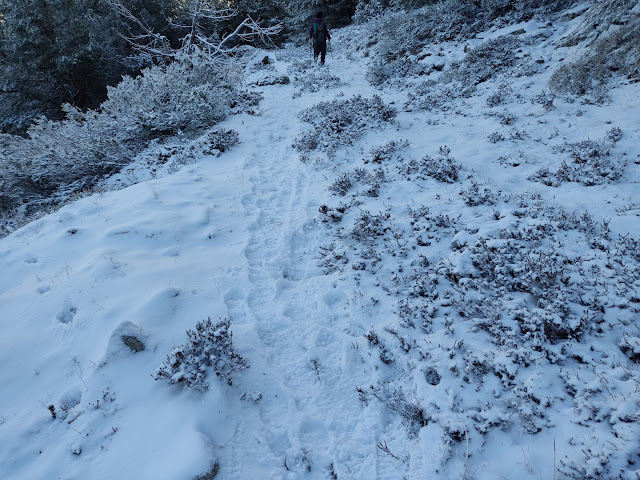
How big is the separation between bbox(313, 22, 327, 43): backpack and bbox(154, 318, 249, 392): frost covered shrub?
1898 cm

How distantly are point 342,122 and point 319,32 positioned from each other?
11.0 m

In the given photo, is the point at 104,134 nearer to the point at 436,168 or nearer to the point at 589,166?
the point at 436,168

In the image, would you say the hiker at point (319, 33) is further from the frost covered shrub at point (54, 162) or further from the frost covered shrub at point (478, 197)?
the frost covered shrub at point (478, 197)

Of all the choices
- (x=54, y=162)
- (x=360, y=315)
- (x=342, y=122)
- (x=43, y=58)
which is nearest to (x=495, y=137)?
(x=342, y=122)

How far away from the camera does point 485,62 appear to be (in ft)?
39.2

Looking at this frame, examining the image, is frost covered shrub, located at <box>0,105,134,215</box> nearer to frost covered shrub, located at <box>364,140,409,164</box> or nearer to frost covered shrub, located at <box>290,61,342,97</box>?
frost covered shrub, located at <box>364,140,409,164</box>

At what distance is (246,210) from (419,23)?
14.6m

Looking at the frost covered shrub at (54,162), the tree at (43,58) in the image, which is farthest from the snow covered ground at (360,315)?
the tree at (43,58)

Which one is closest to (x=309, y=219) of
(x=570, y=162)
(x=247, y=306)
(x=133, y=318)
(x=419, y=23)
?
(x=247, y=306)

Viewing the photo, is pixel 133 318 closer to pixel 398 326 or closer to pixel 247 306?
pixel 247 306

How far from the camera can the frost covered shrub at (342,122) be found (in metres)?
9.97

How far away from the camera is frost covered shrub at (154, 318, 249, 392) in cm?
371

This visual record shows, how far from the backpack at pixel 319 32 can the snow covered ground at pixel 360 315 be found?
1351 centimetres

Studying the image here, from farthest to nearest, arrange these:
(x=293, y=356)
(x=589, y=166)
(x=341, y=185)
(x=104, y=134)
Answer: (x=104, y=134)
(x=341, y=185)
(x=589, y=166)
(x=293, y=356)
